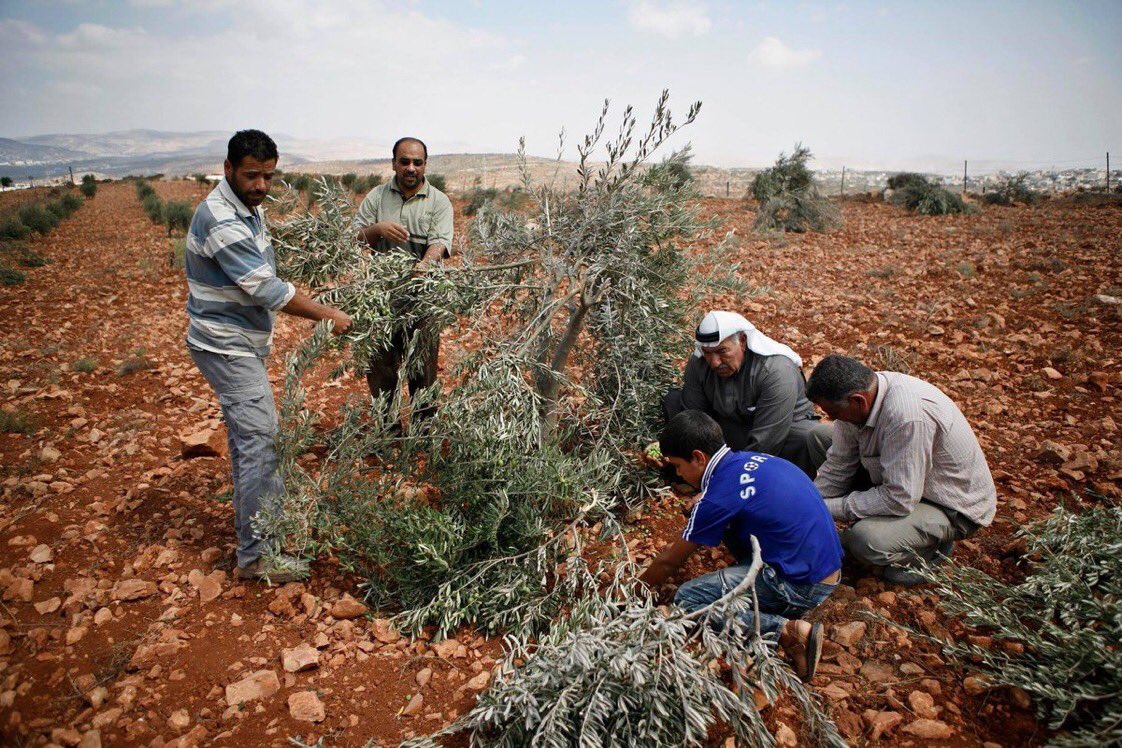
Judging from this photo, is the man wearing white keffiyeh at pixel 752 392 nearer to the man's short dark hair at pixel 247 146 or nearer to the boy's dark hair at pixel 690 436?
the boy's dark hair at pixel 690 436

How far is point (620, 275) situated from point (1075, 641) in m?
2.51

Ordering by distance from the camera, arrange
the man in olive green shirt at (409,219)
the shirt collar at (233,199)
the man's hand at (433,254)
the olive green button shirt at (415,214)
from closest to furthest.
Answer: the shirt collar at (233,199) < the man's hand at (433,254) < the man in olive green shirt at (409,219) < the olive green button shirt at (415,214)

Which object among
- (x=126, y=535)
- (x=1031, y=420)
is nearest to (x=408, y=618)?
(x=126, y=535)

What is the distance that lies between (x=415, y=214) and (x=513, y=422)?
5.85 feet

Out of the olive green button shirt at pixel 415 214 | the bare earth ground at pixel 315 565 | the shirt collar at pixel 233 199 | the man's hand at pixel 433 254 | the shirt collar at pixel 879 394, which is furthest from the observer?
the olive green button shirt at pixel 415 214

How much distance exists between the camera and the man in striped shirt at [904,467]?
2.82 m

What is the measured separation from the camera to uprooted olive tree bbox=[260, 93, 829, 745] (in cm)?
271

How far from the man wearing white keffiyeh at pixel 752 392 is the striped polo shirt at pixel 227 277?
2.19 meters

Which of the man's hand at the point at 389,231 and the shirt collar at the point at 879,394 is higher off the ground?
the man's hand at the point at 389,231

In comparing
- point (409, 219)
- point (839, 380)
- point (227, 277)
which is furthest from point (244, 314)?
point (839, 380)

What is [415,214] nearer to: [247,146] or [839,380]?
[247,146]

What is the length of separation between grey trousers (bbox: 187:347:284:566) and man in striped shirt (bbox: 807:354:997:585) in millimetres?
2514

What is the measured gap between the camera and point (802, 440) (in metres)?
3.66

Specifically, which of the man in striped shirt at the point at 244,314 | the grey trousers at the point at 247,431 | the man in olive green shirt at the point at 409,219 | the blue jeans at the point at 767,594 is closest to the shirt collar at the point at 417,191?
the man in olive green shirt at the point at 409,219
